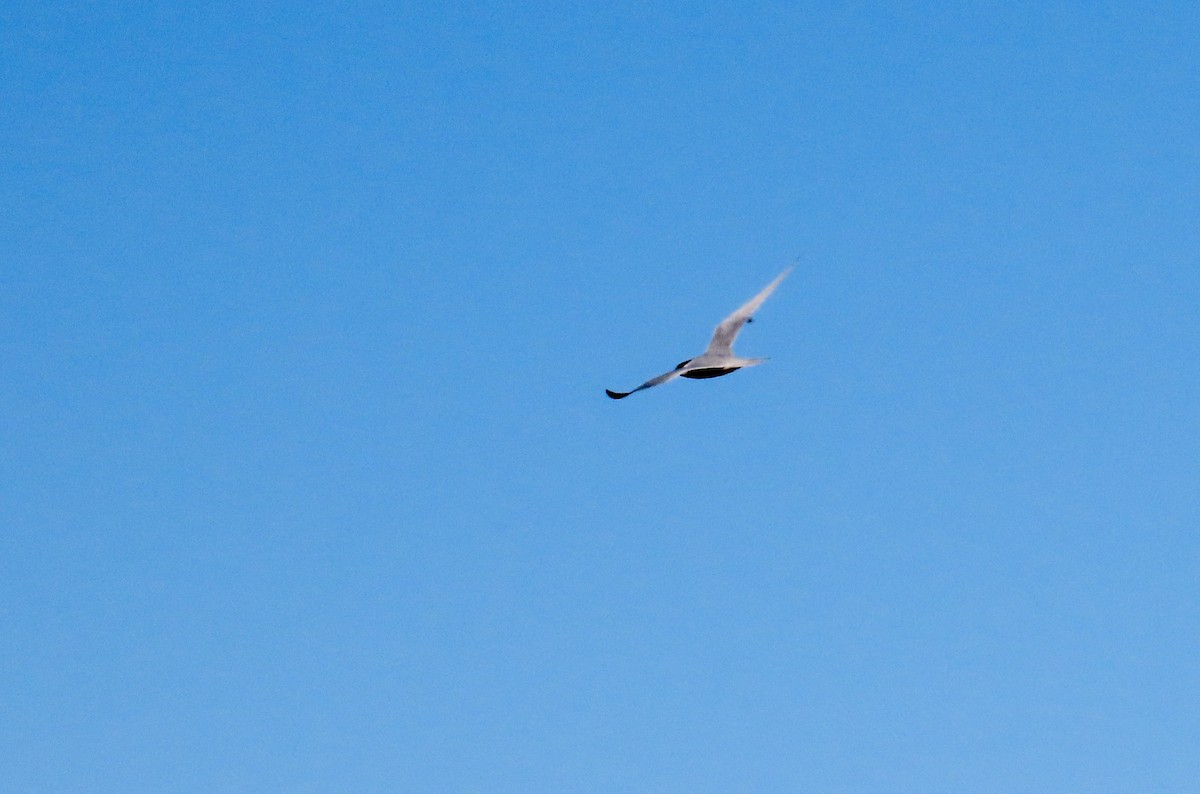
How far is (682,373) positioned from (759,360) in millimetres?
3989

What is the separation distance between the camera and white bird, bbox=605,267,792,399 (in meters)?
67.6

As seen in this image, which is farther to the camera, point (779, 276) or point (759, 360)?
point (779, 276)

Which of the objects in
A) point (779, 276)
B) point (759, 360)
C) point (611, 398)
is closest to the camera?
point (611, 398)

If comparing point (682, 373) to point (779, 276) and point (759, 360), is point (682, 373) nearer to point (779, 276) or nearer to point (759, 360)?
point (759, 360)

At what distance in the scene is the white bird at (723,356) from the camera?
6756cm

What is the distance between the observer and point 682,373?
67.4 m

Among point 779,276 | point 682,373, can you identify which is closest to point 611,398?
point 682,373

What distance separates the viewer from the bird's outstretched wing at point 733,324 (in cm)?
7050

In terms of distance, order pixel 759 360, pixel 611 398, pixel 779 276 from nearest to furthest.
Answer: pixel 611 398, pixel 759 360, pixel 779 276

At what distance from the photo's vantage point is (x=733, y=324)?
235 feet

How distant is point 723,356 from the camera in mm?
69688

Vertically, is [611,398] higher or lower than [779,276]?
lower

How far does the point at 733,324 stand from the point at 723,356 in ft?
8.84

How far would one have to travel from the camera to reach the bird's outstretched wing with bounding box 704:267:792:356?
2776 inches
